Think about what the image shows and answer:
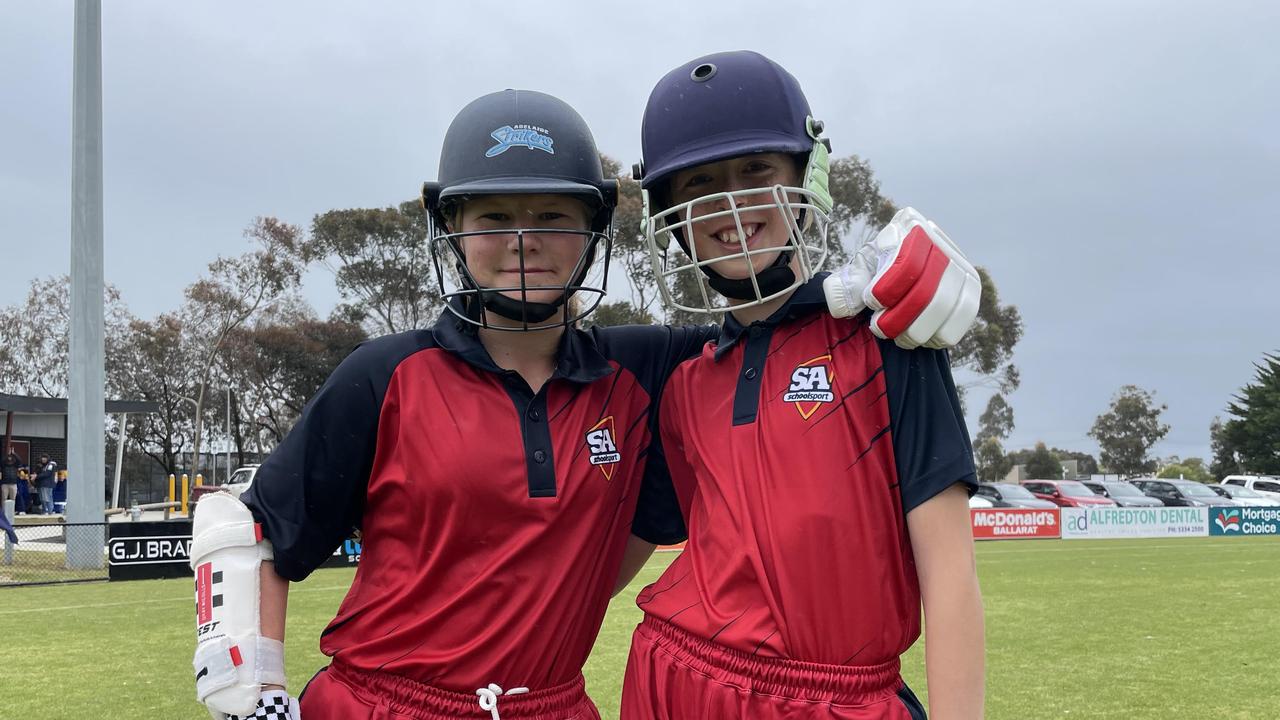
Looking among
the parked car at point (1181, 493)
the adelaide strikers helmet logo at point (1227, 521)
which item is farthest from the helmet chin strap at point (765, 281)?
the parked car at point (1181, 493)

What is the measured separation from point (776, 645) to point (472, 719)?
75cm

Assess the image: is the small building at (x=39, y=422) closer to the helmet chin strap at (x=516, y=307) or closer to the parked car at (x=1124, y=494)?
the parked car at (x=1124, y=494)

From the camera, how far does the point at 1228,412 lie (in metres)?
54.3

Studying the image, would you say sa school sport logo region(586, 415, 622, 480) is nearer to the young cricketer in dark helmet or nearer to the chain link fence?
the young cricketer in dark helmet

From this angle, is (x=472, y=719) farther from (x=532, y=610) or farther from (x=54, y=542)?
(x=54, y=542)

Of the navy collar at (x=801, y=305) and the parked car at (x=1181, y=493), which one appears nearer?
the navy collar at (x=801, y=305)

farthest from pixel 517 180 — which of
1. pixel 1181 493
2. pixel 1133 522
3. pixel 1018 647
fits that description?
pixel 1181 493

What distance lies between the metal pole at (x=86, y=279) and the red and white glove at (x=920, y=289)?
15.6 metres

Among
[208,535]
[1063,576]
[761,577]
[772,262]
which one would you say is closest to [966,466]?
[761,577]

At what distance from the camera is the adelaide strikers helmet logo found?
24688mm

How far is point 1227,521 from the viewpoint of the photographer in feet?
81.1

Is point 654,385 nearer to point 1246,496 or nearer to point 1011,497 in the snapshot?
point 1011,497

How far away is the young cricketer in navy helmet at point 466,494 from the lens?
7.53 ft

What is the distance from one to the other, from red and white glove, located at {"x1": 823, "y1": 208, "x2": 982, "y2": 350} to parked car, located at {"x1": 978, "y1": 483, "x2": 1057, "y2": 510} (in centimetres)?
2646
